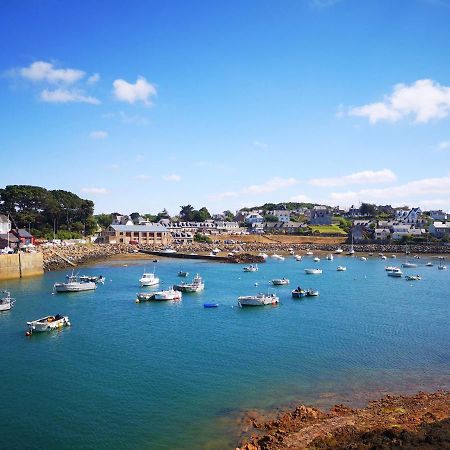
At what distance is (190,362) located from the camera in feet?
86.1

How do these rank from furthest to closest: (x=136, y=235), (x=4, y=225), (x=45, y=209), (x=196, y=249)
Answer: (x=136, y=235)
(x=196, y=249)
(x=45, y=209)
(x=4, y=225)

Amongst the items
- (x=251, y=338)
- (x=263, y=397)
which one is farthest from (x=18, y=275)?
(x=263, y=397)

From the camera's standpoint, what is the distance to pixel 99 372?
24.4 meters

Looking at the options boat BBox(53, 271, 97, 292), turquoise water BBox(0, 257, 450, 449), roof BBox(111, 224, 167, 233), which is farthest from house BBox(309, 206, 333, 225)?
boat BBox(53, 271, 97, 292)

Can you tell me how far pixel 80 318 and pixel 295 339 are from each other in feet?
57.7

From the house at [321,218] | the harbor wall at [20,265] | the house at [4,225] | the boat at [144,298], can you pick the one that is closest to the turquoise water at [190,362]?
the boat at [144,298]

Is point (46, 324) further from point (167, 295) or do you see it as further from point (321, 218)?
point (321, 218)

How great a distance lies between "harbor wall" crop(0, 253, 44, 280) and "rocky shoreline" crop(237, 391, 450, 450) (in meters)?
47.8

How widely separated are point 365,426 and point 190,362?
11.4 metres

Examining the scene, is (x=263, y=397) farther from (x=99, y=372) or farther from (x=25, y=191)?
(x=25, y=191)

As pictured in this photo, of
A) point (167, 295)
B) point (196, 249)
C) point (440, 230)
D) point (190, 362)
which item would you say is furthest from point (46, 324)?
point (440, 230)

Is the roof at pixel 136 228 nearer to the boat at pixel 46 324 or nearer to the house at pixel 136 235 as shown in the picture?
the house at pixel 136 235

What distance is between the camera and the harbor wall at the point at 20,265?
2259 inches

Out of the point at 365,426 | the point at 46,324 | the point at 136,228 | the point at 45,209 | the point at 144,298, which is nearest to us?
the point at 365,426
